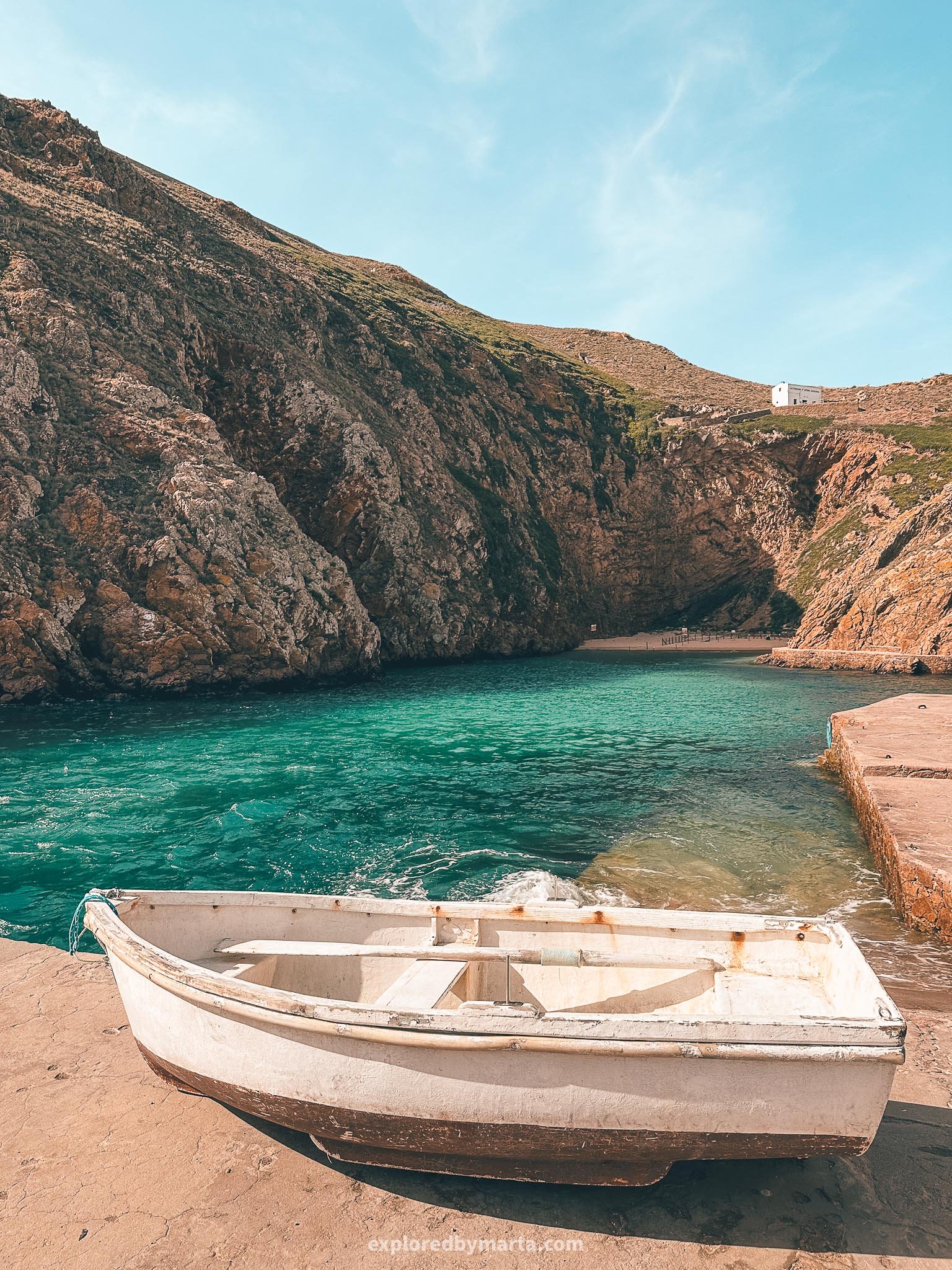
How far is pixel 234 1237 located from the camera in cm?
481

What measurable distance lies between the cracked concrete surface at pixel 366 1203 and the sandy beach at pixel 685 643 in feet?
203

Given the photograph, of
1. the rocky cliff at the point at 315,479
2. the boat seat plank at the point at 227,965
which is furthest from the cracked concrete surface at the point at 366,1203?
the rocky cliff at the point at 315,479

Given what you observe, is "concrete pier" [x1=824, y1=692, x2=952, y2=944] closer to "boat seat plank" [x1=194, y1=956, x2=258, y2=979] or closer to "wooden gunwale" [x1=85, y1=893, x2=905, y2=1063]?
"wooden gunwale" [x1=85, y1=893, x2=905, y2=1063]

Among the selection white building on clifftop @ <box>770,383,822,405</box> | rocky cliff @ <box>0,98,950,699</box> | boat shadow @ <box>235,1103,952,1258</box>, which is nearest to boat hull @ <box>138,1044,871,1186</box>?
boat shadow @ <box>235,1103,952,1258</box>

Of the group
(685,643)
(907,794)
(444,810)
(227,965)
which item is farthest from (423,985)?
(685,643)

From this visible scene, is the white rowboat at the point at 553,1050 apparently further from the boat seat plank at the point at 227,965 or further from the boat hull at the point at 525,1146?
the boat seat plank at the point at 227,965

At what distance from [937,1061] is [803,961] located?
1712 mm

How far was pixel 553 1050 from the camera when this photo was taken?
4.74 m

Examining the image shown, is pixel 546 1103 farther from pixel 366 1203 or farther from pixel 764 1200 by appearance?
pixel 764 1200

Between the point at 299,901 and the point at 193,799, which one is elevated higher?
the point at 299,901

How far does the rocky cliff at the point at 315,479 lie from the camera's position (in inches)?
1350

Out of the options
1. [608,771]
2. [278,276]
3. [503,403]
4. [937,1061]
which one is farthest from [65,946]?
[503,403]

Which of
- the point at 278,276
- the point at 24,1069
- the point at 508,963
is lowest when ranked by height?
the point at 24,1069

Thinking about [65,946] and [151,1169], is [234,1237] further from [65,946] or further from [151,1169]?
[65,946]
